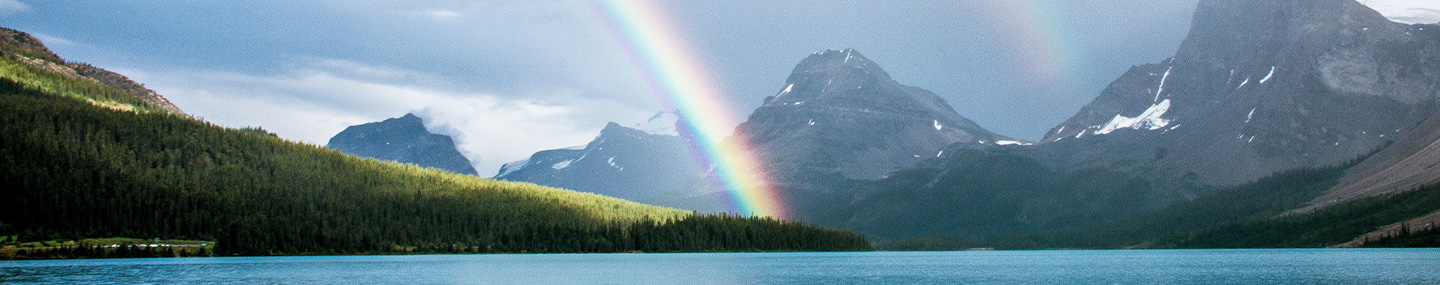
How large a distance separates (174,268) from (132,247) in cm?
5919

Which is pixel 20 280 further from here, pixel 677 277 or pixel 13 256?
pixel 13 256

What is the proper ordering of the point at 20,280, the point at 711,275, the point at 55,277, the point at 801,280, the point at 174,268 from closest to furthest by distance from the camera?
the point at 20,280 → the point at 55,277 → the point at 801,280 → the point at 711,275 → the point at 174,268

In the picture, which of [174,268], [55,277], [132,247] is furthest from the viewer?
[132,247]

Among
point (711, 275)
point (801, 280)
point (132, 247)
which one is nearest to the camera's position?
point (801, 280)

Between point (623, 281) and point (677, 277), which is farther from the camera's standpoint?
point (677, 277)

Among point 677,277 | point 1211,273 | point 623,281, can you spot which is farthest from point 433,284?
point 1211,273

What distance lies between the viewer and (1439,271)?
4951 inches

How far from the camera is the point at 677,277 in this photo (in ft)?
429

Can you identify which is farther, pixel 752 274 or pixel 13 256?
pixel 13 256

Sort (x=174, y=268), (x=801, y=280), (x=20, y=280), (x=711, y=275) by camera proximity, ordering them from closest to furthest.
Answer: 1. (x=20, y=280)
2. (x=801, y=280)
3. (x=711, y=275)
4. (x=174, y=268)

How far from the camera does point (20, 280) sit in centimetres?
10769

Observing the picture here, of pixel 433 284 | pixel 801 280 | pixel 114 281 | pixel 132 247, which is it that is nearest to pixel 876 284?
pixel 801 280

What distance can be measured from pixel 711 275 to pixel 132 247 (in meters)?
125

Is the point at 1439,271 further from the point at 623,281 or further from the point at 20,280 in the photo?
the point at 20,280
